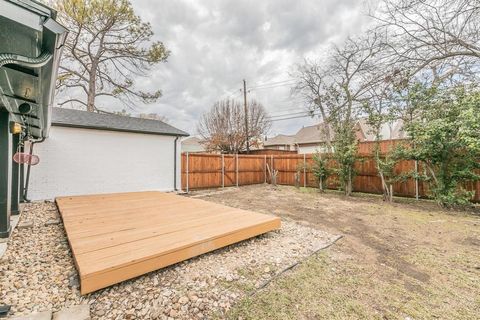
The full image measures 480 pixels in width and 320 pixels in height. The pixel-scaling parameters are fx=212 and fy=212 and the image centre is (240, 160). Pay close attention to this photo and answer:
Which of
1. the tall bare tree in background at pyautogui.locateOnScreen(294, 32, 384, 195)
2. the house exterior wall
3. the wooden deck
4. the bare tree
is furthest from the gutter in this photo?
the bare tree

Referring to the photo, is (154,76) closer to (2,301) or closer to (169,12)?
(169,12)

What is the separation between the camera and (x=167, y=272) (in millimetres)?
2416

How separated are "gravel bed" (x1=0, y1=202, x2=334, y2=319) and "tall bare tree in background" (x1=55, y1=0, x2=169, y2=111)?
997cm

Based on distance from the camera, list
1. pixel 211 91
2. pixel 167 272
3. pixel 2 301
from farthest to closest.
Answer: pixel 211 91
pixel 167 272
pixel 2 301

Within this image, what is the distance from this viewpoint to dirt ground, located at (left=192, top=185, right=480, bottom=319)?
1.93 metres

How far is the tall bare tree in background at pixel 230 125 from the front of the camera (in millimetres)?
19031

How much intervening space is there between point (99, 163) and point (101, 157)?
20 centimetres

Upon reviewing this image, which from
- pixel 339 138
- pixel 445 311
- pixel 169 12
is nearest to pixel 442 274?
pixel 445 311

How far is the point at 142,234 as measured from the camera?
2.93 meters

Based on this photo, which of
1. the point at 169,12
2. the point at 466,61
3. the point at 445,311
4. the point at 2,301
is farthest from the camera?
the point at 169,12

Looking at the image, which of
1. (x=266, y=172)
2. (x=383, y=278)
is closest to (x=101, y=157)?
(x=383, y=278)

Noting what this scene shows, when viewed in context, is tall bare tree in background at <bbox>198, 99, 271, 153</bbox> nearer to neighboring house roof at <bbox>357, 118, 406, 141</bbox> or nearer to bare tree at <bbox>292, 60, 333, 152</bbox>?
bare tree at <bbox>292, 60, 333, 152</bbox>

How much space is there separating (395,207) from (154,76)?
12142 millimetres

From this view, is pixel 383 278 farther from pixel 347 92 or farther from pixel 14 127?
pixel 347 92
